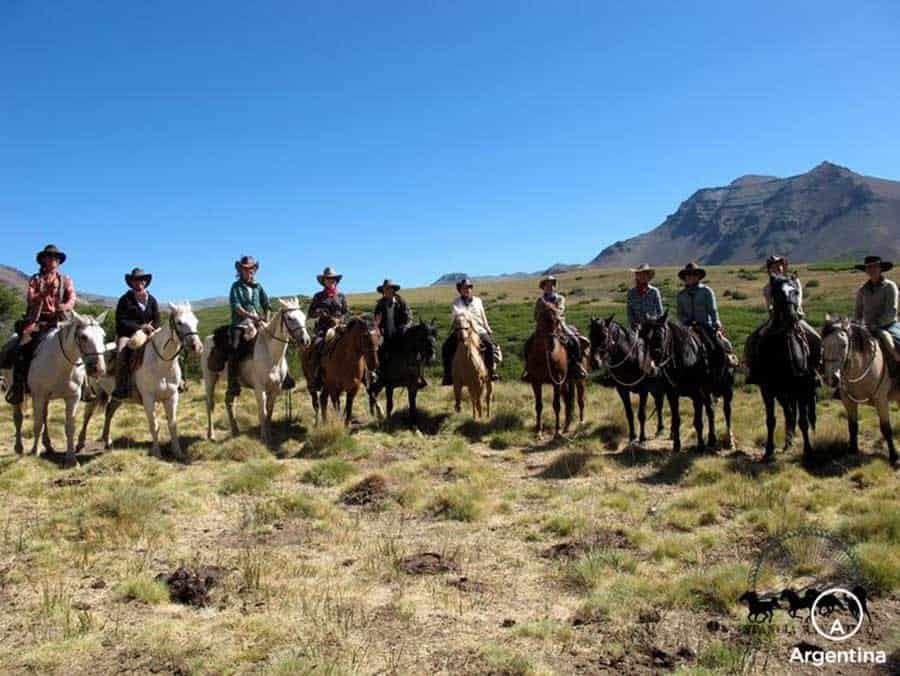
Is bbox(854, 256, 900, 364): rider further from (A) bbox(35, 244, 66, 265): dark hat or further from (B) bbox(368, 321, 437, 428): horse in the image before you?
(A) bbox(35, 244, 66, 265): dark hat

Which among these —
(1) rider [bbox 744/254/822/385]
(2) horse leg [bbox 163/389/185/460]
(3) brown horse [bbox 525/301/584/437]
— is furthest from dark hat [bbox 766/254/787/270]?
(2) horse leg [bbox 163/389/185/460]

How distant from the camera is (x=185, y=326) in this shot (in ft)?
35.0

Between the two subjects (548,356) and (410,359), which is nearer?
(548,356)

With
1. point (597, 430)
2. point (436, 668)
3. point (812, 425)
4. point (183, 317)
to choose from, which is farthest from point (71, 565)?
point (812, 425)

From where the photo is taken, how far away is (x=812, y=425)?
11344 mm

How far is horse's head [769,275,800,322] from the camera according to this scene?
10062mm

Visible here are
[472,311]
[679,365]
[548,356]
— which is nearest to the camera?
[679,365]

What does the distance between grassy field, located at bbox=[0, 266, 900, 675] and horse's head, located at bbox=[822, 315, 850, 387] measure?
55.9 inches

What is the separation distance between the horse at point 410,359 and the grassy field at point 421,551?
1.55 meters

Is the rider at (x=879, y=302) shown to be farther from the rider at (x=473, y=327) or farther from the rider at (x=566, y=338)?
the rider at (x=473, y=327)

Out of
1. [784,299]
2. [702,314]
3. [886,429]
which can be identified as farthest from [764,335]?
[886,429]

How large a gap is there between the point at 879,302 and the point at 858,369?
4.55 feet

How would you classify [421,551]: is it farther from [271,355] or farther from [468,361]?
[468,361]

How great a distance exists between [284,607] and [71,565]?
260 centimetres
